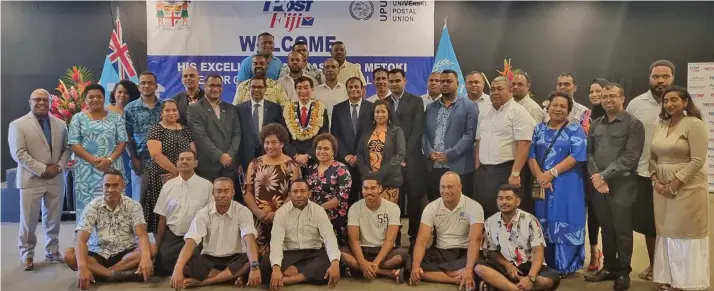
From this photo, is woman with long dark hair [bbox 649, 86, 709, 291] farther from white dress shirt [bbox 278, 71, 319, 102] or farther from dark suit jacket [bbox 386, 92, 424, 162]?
white dress shirt [bbox 278, 71, 319, 102]

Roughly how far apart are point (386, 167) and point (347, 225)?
55cm

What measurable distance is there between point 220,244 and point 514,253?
6.81ft

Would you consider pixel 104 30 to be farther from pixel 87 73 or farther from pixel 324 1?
pixel 324 1

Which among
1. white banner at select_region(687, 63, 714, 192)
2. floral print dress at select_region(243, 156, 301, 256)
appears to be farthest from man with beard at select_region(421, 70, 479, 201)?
white banner at select_region(687, 63, 714, 192)

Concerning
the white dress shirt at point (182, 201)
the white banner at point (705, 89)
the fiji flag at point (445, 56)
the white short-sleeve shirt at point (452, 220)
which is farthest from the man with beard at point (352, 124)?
the white banner at point (705, 89)

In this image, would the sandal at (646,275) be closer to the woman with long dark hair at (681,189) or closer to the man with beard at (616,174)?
the man with beard at (616,174)

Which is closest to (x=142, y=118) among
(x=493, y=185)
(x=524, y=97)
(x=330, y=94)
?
(x=330, y=94)

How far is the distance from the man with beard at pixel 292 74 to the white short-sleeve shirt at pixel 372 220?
4.82 feet

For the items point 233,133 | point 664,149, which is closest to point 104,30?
point 233,133

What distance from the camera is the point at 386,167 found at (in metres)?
4.49

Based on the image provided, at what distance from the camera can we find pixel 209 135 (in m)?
4.59

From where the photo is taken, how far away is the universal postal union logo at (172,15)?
691 cm

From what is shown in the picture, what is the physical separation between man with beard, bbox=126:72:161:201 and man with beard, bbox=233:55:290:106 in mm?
714

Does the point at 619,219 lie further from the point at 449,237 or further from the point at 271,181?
the point at 271,181
